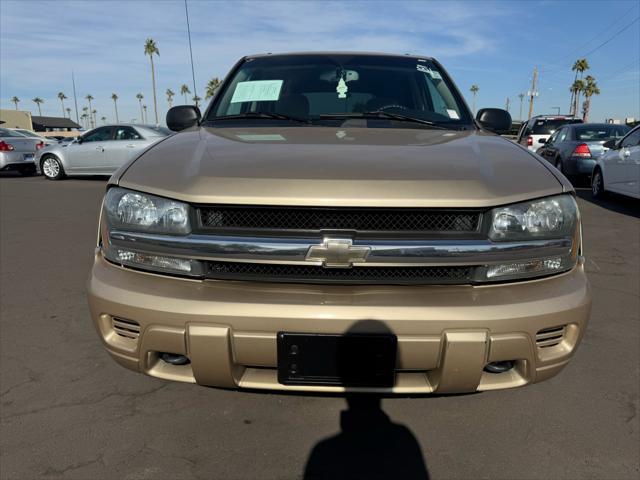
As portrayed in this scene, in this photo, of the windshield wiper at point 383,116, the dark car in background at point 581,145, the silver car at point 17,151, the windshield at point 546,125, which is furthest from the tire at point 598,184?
the silver car at point 17,151

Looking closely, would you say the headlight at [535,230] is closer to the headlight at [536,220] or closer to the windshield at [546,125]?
the headlight at [536,220]

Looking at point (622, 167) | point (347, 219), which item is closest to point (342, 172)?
point (347, 219)

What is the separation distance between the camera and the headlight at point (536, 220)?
5.69ft

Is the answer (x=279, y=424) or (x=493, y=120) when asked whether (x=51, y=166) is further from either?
(x=279, y=424)

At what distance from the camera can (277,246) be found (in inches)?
65.8

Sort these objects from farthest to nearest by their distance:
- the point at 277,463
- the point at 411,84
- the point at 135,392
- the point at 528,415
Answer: the point at 411,84 < the point at 135,392 < the point at 528,415 < the point at 277,463

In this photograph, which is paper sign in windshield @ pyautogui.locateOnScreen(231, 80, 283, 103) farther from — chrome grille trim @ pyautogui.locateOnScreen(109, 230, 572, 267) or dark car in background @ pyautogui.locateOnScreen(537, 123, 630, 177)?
dark car in background @ pyautogui.locateOnScreen(537, 123, 630, 177)

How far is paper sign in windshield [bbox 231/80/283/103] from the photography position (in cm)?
304

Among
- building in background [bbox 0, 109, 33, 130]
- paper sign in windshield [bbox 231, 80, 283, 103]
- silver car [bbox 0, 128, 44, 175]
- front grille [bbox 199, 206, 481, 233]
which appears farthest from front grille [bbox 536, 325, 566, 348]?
building in background [bbox 0, 109, 33, 130]

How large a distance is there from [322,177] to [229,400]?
4.29 feet

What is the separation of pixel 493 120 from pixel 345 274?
6.15ft

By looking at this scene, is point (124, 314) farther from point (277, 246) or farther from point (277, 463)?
point (277, 463)

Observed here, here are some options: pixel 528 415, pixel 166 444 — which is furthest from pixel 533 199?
pixel 166 444

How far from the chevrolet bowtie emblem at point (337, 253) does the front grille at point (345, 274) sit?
46mm
